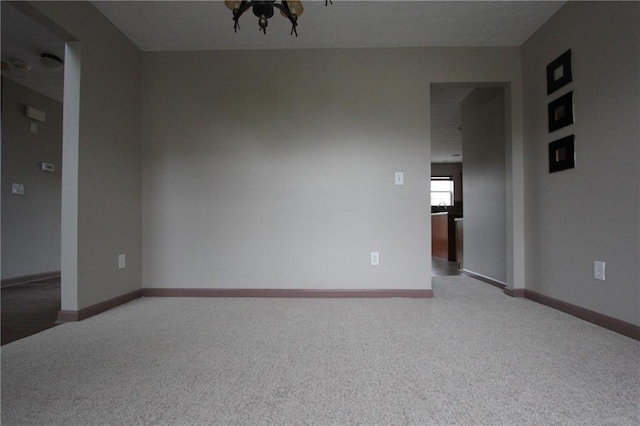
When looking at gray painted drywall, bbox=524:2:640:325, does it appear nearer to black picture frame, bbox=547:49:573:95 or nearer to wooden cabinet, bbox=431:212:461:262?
black picture frame, bbox=547:49:573:95

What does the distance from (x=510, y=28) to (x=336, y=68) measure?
1.47 meters

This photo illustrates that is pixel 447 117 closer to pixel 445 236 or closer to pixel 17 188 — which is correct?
pixel 445 236

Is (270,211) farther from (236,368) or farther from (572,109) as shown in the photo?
(572,109)

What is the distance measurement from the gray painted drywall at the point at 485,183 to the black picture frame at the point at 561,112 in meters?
0.67

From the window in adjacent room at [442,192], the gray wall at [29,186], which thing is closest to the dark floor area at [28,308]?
the gray wall at [29,186]

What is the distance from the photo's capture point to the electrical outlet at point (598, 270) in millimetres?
1845

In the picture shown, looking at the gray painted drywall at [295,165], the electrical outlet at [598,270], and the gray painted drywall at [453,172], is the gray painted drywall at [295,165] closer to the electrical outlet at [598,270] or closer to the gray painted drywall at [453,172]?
the electrical outlet at [598,270]

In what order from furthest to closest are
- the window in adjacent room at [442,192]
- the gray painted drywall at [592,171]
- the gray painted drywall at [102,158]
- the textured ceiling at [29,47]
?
the window in adjacent room at [442,192] → the textured ceiling at [29,47] → the gray painted drywall at [102,158] → the gray painted drywall at [592,171]

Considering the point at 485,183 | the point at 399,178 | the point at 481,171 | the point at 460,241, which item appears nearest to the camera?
the point at 399,178

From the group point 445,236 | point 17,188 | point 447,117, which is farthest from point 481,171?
point 17,188

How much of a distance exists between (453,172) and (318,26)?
7536 millimetres

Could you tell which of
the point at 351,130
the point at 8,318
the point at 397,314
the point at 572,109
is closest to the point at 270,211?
the point at 351,130

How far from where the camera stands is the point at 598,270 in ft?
6.15

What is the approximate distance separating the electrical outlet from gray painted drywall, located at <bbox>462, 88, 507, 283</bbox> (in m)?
0.95
